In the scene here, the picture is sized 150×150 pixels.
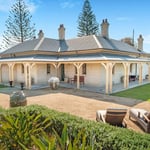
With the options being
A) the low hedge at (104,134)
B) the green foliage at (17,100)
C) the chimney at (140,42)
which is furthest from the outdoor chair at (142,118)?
the chimney at (140,42)

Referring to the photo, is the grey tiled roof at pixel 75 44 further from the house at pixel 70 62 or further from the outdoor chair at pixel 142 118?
the outdoor chair at pixel 142 118

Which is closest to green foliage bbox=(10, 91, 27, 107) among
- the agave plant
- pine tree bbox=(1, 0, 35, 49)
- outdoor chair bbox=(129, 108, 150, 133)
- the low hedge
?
the low hedge

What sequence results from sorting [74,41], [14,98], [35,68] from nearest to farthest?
[14,98] < [35,68] < [74,41]

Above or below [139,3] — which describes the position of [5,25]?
above

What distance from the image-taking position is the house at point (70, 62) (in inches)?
701

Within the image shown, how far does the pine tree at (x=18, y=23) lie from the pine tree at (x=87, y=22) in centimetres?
1198

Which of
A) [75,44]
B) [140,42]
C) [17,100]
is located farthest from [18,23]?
[17,100]

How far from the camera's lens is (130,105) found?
11250 millimetres

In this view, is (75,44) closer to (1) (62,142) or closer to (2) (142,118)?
(2) (142,118)

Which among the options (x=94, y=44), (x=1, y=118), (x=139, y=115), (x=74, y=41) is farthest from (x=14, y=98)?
(x=74, y=41)

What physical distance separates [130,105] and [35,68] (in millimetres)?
12240

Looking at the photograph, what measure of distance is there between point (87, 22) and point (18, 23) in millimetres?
16164

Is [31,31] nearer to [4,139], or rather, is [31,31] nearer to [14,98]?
[14,98]

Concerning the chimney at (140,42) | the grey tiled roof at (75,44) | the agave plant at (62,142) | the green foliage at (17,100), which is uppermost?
the chimney at (140,42)
